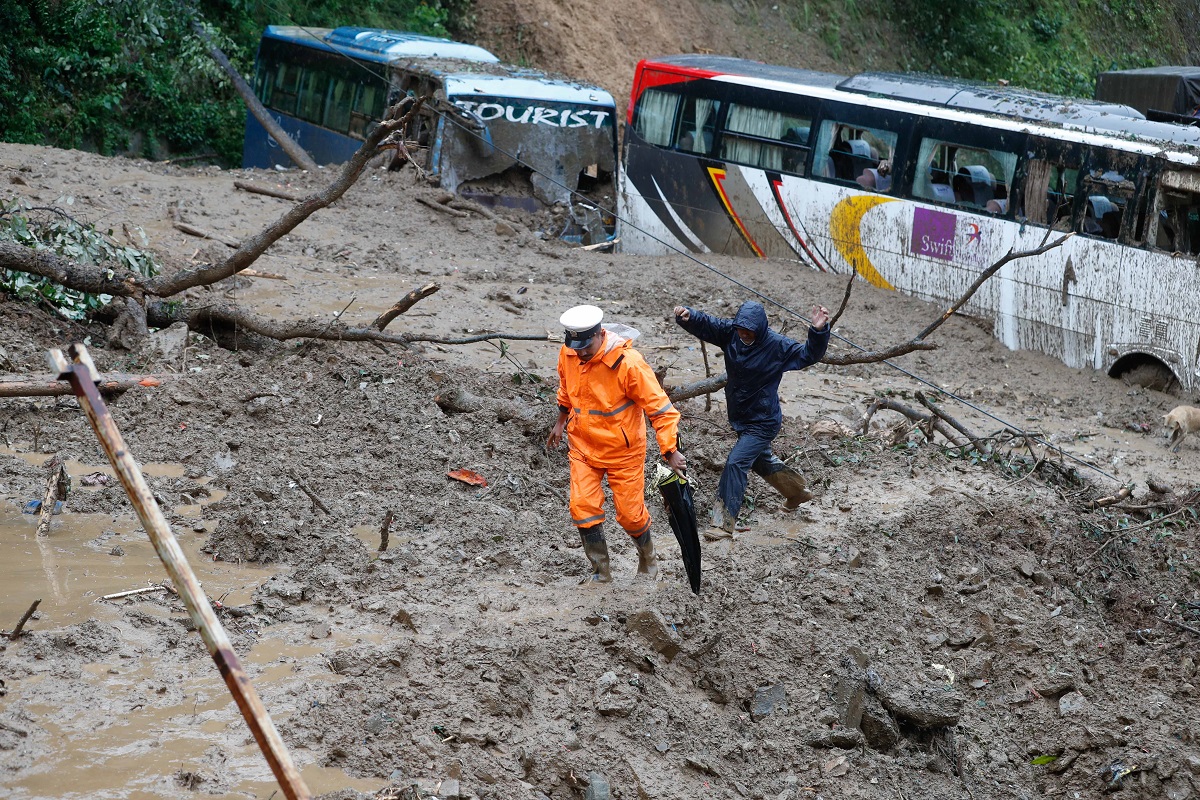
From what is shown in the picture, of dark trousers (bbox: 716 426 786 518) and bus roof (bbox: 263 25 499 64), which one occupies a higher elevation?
bus roof (bbox: 263 25 499 64)

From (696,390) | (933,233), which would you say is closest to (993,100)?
(933,233)

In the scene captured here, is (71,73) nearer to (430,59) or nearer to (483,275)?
(430,59)

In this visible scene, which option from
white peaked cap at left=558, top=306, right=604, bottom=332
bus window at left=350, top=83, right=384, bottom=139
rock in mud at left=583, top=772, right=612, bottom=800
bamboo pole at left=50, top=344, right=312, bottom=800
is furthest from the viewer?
bus window at left=350, top=83, right=384, bottom=139

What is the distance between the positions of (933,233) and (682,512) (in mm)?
7134

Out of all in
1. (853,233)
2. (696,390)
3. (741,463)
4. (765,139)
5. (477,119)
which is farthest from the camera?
(477,119)

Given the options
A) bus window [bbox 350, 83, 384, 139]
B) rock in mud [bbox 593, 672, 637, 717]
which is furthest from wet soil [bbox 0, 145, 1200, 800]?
bus window [bbox 350, 83, 384, 139]

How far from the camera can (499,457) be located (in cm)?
752

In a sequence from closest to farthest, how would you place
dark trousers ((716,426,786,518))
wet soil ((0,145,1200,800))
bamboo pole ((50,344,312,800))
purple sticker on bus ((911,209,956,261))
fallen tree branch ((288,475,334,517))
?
bamboo pole ((50,344,312,800)) → wet soil ((0,145,1200,800)) → fallen tree branch ((288,475,334,517)) → dark trousers ((716,426,786,518)) → purple sticker on bus ((911,209,956,261))

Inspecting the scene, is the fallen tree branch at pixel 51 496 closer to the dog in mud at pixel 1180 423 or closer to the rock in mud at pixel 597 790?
the rock in mud at pixel 597 790

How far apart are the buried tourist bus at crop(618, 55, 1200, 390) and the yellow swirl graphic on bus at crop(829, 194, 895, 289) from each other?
0.06 feet

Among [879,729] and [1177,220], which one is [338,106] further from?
[879,729]

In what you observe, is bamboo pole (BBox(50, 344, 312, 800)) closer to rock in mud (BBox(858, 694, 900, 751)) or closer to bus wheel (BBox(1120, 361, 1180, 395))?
rock in mud (BBox(858, 694, 900, 751))

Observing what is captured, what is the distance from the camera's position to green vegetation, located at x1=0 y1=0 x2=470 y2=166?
17234mm

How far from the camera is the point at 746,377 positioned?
678 centimetres
